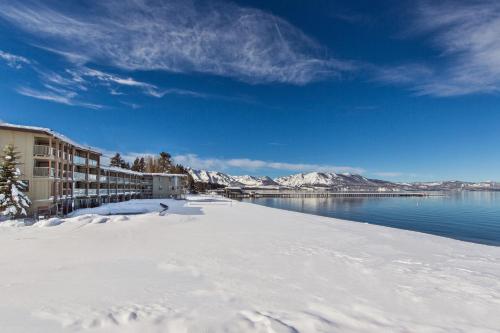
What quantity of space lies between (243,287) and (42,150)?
28.6 m

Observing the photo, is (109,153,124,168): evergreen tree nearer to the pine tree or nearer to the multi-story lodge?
the multi-story lodge

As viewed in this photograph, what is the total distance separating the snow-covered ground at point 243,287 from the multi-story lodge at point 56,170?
549 inches

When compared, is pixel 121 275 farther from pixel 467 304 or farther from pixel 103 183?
pixel 103 183

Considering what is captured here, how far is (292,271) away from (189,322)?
5070mm

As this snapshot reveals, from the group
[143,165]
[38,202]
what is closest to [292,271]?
[38,202]

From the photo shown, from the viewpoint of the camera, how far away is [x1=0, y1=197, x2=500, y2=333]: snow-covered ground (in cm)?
591

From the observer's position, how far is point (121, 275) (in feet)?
29.7

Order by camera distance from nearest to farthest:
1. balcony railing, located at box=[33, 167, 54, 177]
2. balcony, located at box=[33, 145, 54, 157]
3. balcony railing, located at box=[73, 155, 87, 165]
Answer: balcony railing, located at box=[33, 167, 54, 177], balcony, located at box=[33, 145, 54, 157], balcony railing, located at box=[73, 155, 87, 165]

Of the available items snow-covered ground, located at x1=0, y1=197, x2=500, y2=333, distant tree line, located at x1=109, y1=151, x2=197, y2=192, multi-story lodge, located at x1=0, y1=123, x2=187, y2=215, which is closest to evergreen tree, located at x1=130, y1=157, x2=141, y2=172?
distant tree line, located at x1=109, y1=151, x2=197, y2=192

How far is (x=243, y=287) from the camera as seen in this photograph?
8.18 m

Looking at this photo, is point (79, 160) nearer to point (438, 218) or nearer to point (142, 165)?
point (438, 218)

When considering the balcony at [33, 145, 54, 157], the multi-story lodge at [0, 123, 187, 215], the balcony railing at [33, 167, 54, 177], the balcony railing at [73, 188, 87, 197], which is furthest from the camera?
the balcony railing at [73, 188, 87, 197]

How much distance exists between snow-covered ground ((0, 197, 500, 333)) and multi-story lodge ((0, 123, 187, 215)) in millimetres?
13943

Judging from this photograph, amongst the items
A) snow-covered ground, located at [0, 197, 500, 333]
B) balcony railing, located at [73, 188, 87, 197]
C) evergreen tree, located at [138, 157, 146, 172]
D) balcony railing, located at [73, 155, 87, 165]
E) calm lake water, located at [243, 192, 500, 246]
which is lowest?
calm lake water, located at [243, 192, 500, 246]
